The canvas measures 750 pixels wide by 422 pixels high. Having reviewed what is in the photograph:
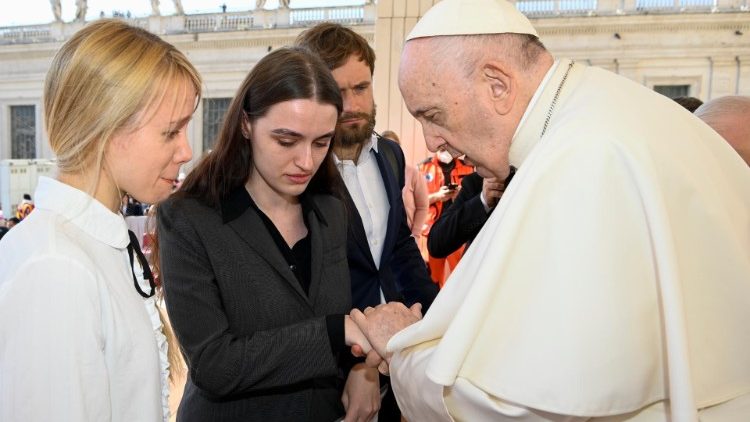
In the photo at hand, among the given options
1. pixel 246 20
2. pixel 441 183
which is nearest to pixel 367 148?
pixel 441 183

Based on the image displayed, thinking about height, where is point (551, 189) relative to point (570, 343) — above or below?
above

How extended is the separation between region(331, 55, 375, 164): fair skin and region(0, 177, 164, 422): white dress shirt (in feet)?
4.01

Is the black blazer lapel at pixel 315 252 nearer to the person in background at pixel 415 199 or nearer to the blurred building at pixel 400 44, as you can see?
the person in background at pixel 415 199

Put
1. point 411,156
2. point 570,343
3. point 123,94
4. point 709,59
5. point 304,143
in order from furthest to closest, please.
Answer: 1. point 709,59
2. point 411,156
3. point 304,143
4. point 123,94
5. point 570,343

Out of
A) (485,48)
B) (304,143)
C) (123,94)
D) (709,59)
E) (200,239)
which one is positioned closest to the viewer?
(123,94)

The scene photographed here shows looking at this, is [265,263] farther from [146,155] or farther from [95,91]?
[95,91]

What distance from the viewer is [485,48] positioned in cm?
155

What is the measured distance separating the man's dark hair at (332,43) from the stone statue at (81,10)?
89.3 ft

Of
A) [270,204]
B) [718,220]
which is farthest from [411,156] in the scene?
[718,220]

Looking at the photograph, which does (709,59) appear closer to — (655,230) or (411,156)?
(411,156)

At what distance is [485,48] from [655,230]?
58 cm

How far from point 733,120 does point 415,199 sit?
2454 mm

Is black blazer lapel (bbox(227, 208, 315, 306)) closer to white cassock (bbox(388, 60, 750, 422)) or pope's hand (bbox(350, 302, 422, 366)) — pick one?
pope's hand (bbox(350, 302, 422, 366))

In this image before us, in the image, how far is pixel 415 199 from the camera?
4633 mm
